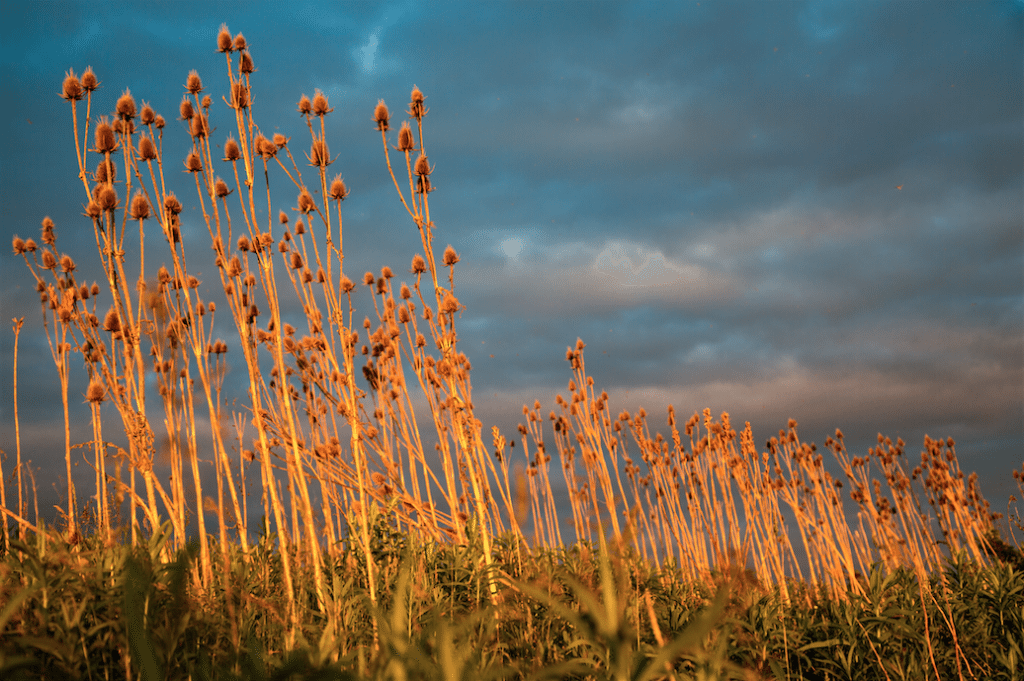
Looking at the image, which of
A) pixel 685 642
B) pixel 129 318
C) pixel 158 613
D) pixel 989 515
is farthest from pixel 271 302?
pixel 989 515

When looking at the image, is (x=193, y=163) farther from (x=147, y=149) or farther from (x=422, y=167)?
(x=422, y=167)

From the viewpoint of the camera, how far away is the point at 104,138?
10.5ft

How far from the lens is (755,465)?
585 cm

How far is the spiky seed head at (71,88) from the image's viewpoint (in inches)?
125

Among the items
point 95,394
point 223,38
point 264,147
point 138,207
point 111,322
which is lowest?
point 95,394

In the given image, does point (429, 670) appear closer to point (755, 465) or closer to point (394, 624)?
point (394, 624)

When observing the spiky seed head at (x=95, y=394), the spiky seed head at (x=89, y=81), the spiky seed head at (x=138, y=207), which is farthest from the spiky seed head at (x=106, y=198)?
the spiky seed head at (x=95, y=394)

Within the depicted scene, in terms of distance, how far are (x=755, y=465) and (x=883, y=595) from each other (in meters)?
1.49

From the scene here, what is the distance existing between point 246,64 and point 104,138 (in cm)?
85

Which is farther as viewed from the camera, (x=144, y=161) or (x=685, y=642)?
(x=144, y=161)

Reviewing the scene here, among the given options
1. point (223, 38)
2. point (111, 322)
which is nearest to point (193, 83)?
point (223, 38)

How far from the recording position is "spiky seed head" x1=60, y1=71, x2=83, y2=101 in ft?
10.4

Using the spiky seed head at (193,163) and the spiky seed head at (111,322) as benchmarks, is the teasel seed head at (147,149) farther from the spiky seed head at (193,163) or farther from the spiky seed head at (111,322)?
the spiky seed head at (111,322)

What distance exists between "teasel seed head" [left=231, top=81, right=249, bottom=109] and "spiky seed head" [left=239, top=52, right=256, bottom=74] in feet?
0.38
